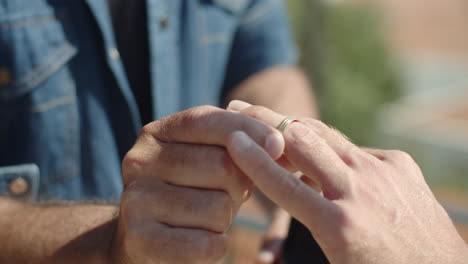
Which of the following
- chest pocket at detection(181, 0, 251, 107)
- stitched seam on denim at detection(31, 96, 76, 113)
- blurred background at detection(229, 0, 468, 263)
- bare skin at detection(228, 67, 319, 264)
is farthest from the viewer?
blurred background at detection(229, 0, 468, 263)

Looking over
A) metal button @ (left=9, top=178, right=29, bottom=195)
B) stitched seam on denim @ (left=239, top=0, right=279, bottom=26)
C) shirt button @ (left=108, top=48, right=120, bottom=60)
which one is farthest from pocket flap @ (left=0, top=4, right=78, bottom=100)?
stitched seam on denim @ (left=239, top=0, right=279, bottom=26)

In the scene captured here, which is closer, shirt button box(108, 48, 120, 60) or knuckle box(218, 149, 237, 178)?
knuckle box(218, 149, 237, 178)

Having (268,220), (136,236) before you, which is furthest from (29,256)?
(268,220)

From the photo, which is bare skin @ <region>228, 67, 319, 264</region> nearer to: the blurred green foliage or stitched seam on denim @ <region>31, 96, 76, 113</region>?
stitched seam on denim @ <region>31, 96, 76, 113</region>

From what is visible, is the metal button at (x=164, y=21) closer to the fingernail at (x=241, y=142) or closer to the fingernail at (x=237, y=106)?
the fingernail at (x=237, y=106)

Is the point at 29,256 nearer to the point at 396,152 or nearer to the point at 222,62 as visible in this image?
the point at 396,152

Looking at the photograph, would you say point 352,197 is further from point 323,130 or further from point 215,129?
point 215,129

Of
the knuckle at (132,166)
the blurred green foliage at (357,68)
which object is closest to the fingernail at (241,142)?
the knuckle at (132,166)
